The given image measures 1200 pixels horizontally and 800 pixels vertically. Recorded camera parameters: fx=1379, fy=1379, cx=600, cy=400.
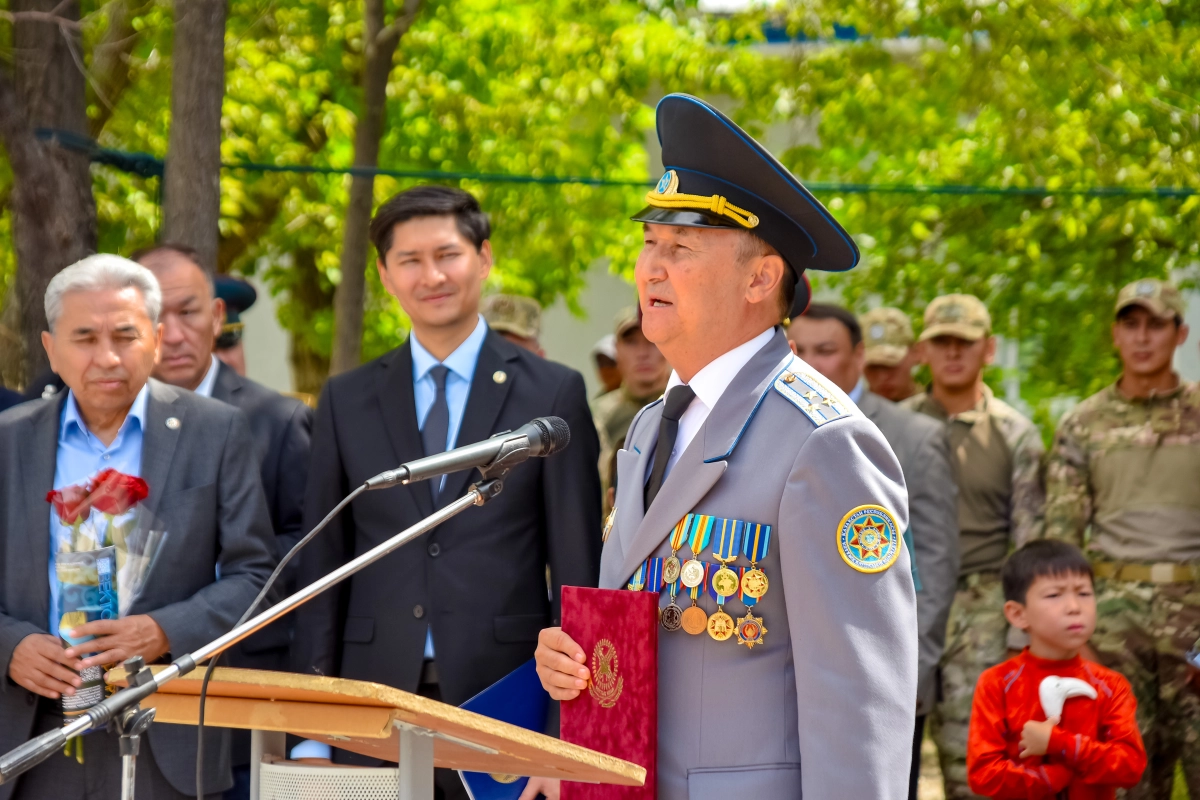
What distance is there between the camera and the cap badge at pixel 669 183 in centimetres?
273

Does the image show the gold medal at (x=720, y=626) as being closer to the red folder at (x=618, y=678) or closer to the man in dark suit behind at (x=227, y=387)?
the red folder at (x=618, y=678)

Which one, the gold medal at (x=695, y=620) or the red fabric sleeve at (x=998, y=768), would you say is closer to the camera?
the gold medal at (x=695, y=620)

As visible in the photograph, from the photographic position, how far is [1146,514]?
225 inches

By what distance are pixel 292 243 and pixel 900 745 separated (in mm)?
9558

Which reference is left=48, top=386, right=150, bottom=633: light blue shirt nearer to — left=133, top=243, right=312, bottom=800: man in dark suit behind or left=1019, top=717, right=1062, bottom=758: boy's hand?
left=133, top=243, right=312, bottom=800: man in dark suit behind

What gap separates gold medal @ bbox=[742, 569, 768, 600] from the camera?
2.52 meters

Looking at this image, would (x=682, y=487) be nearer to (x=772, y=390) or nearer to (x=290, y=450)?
(x=772, y=390)

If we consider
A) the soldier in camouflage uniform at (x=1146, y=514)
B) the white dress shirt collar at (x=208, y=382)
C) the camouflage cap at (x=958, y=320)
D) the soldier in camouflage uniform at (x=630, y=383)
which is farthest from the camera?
the soldier in camouflage uniform at (x=630, y=383)

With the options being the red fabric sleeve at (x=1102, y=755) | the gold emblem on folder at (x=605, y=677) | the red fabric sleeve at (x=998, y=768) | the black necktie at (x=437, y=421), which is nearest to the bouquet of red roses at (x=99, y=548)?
the black necktie at (x=437, y=421)

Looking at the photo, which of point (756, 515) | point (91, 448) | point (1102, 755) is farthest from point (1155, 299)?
point (91, 448)

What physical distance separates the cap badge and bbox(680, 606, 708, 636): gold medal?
2.68 feet

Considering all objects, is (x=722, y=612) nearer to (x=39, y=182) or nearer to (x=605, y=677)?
(x=605, y=677)

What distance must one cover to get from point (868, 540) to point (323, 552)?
180cm

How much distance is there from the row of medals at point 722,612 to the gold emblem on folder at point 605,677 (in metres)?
0.12
